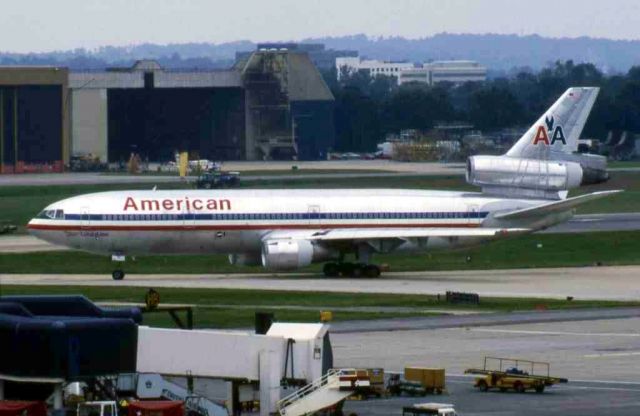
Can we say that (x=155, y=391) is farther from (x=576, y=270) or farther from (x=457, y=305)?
(x=576, y=270)

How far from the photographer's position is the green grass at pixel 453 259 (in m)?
96.6

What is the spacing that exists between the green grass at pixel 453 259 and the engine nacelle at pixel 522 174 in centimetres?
531

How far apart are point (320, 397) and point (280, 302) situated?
33059mm

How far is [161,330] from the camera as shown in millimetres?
44656

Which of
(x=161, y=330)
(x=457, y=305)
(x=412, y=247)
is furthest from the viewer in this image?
(x=412, y=247)

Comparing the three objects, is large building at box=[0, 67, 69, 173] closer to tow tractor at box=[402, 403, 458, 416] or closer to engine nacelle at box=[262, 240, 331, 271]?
engine nacelle at box=[262, 240, 331, 271]

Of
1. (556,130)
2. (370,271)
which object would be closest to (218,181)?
(556,130)

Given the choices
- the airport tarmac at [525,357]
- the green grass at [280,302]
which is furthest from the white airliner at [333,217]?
the airport tarmac at [525,357]

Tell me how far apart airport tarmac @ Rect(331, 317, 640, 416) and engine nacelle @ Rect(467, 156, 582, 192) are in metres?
24.9

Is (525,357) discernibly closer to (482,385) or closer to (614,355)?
(614,355)

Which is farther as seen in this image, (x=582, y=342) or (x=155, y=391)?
(x=582, y=342)

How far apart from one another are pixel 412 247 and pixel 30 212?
49.1m

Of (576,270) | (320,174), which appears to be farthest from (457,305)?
(320,174)

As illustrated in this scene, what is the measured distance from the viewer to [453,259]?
10219cm
